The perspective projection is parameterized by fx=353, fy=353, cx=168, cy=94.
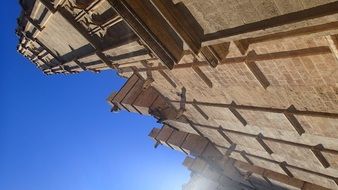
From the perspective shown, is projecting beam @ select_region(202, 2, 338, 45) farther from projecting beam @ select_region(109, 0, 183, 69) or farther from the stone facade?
projecting beam @ select_region(109, 0, 183, 69)

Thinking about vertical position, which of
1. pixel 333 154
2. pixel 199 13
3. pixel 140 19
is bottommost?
pixel 140 19

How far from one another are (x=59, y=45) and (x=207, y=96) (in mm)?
7207

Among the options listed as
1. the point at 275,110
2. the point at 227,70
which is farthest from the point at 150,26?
the point at 275,110

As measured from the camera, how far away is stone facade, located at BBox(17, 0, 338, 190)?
4.51 m

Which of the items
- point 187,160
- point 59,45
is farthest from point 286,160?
point 59,45

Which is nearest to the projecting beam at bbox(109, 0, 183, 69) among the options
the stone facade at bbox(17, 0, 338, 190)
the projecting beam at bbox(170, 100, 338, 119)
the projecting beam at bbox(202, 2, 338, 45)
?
the stone facade at bbox(17, 0, 338, 190)

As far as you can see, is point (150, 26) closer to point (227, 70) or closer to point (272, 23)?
point (272, 23)

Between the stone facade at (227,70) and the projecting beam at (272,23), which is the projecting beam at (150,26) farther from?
the projecting beam at (272,23)

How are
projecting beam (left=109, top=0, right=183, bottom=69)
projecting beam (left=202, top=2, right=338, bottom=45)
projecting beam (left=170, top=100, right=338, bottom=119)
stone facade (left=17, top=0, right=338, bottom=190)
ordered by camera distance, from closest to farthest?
projecting beam (left=202, top=2, right=338, bottom=45) → stone facade (left=17, top=0, right=338, bottom=190) → projecting beam (left=109, top=0, right=183, bottom=69) → projecting beam (left=170, top=100, right=338, bottom=119)

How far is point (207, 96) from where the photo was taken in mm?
9375

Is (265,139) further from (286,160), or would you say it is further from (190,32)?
(190,32)

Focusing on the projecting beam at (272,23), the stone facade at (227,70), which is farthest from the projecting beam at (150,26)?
the projecting beam at (272,23)

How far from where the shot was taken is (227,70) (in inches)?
287

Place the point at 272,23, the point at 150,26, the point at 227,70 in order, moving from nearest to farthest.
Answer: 1. the point at 272,23
2. the point at 150,26
3. the point at 227,70
